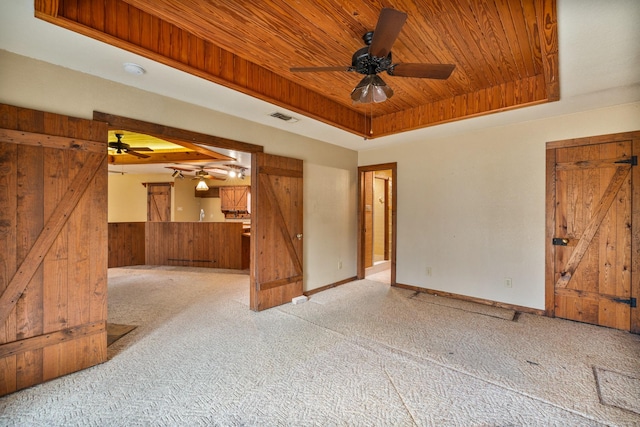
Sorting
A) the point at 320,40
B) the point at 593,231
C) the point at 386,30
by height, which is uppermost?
the point at 320,40

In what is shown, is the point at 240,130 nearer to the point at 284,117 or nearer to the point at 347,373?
the point at 284,117

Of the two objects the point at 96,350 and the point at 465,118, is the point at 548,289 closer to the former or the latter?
the point at 465,118

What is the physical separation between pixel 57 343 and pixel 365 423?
2367 millimetres

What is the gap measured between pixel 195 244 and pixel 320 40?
17.6 ft

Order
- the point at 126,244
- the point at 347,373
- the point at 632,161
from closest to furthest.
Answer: the point at 347,373 → the point at 632,161 → the point at 126,244

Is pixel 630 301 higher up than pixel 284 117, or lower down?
lower down

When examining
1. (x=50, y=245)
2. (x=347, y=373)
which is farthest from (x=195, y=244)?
(x=347, y=373)

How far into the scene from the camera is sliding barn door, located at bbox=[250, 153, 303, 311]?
360 centimetres

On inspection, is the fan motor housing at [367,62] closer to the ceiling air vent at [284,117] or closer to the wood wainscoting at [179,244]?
the ceiling air vent at [284,117]

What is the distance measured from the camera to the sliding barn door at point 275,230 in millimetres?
3598

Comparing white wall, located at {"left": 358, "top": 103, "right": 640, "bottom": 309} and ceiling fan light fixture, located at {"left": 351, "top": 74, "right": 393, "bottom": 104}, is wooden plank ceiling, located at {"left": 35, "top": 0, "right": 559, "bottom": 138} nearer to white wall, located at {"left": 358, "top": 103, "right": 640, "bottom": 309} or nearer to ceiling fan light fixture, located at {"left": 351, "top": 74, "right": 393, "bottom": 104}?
ceiling fan light fixture, located at {"left": 351, "top": 74, "right": 393, "bottom": 104}

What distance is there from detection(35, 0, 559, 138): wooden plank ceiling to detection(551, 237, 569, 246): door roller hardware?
1635 millimetres

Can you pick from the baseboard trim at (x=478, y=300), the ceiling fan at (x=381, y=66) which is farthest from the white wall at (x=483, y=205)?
the ceiling fan at (x=381, y=66)

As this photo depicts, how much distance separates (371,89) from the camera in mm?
2373
